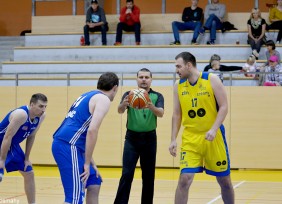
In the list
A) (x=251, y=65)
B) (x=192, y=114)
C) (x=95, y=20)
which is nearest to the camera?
(x=192, y=114)

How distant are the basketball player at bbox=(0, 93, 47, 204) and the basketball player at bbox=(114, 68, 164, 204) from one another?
43.9 inches

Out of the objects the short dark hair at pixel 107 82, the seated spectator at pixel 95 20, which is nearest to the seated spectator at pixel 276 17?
the seated spectator at pixel 95 20

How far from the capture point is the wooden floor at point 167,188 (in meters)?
10.1

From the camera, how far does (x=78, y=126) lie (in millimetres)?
6543

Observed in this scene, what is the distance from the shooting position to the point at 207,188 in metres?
11.7

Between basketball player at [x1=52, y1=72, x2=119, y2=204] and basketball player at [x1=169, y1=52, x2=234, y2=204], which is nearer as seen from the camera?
basketball player at [x1=52, y1=72, x2=119, y2=204]

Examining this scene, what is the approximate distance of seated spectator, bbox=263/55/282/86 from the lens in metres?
15.2

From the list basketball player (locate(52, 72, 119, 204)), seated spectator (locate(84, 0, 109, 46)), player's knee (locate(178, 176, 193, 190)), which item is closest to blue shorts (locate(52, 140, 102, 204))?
basketball player (locate(52, 72, 119, 204))

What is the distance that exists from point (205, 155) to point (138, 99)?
1.32m

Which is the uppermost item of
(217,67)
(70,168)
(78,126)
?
(217,67)

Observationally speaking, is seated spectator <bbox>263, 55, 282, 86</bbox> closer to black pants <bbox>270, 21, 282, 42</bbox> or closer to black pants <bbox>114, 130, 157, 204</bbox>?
black pants <bbox>270, 21, 282, 42</bbox>

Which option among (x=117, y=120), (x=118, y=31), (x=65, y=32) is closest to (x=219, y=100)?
(x=117, y=120)

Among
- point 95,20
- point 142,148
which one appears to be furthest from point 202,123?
point 95,20

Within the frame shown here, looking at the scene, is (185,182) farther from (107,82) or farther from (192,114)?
(107,82)
